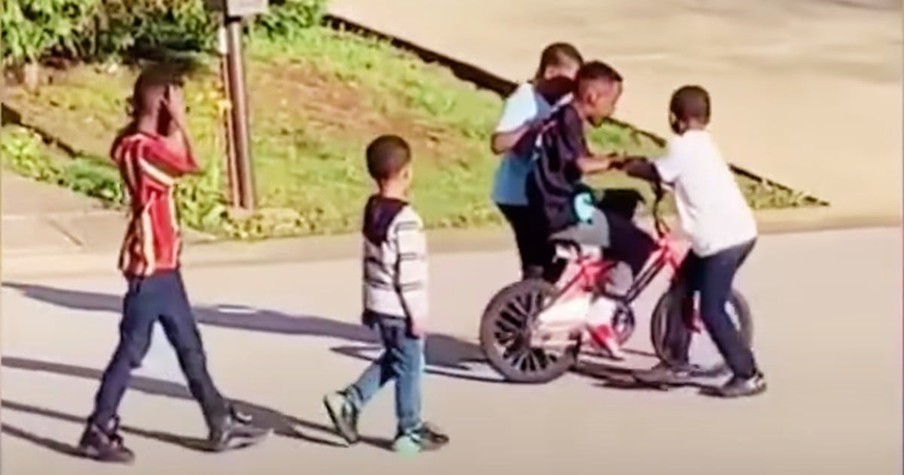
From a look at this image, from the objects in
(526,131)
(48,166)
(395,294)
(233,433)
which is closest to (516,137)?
(526,131)

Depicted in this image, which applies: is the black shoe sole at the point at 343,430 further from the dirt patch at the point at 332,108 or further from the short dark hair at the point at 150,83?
the short dark hair at the point at 150,83

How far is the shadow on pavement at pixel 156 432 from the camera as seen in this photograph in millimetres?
3623

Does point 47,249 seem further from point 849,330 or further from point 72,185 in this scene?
point 849,330

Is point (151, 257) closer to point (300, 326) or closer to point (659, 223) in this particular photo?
point (300, 326)

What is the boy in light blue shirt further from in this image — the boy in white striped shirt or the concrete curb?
the boy in white striped shirt

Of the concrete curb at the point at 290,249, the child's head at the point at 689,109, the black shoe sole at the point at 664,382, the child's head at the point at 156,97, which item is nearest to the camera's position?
the child's head at the point at 156,97

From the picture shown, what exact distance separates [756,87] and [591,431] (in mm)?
629

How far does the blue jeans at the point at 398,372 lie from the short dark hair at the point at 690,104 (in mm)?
555

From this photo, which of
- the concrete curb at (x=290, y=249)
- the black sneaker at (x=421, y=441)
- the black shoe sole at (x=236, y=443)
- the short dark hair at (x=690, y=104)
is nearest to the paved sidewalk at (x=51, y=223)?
the concrete curb at (x=290, y=249)

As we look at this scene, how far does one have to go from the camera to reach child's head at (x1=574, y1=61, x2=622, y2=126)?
3.55 m

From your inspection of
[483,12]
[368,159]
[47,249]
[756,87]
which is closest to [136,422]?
[47,249]

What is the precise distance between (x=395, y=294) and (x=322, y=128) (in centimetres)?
36

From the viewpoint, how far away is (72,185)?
373 cm

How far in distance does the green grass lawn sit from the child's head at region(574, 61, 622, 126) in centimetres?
5
